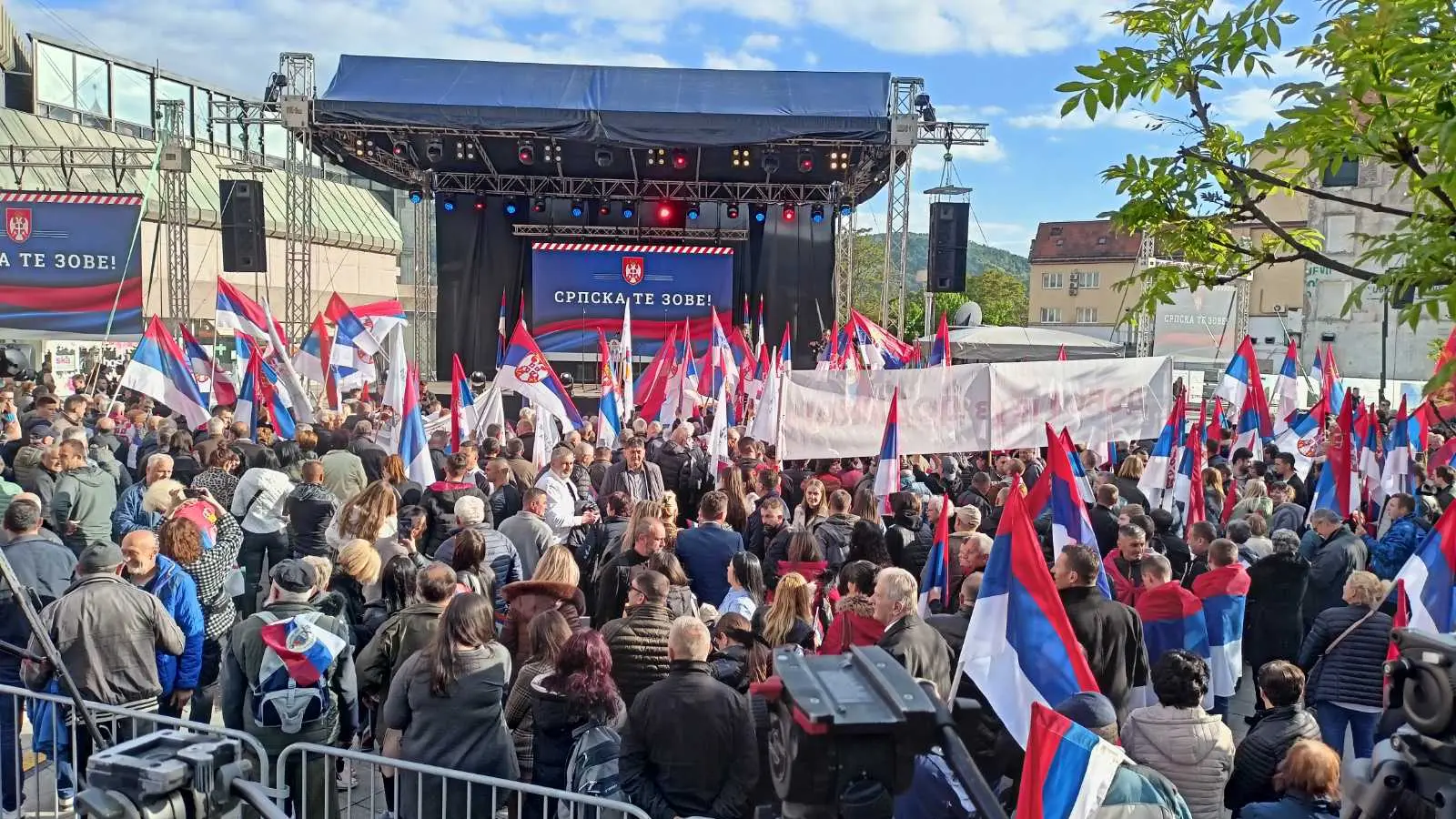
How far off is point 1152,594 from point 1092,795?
3.23m

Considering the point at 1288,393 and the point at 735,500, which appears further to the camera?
the point at 1288,393

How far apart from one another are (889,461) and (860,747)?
677cm

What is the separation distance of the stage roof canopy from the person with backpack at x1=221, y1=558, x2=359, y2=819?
51.4ft

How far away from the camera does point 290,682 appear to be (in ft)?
15.6

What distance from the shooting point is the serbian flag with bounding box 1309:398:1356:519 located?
9047 millimetres

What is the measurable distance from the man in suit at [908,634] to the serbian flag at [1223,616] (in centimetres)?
236

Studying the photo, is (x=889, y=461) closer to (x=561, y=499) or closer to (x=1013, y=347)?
(x=561, y=499)

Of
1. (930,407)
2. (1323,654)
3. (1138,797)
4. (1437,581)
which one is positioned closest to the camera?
(1138,797)

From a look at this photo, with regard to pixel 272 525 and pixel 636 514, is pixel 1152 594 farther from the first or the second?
pixel 272 525

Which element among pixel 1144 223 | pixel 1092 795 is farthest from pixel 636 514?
pixel 1092 795

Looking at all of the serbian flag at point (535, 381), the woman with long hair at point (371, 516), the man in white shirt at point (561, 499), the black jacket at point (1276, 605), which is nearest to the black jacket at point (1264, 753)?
the black jacket at point (1276, 605)

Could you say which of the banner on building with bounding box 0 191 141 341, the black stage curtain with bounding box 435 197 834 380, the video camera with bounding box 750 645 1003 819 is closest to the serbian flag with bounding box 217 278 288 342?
the banner on building with bounding box 0 191 141 341

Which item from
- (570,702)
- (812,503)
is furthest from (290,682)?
(812,503)

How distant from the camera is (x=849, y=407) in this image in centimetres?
928
